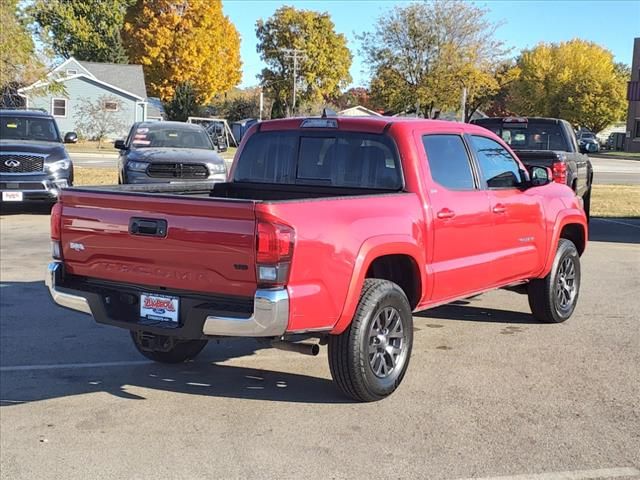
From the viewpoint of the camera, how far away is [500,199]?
6.48 metres

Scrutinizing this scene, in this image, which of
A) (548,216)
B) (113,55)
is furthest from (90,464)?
(113,55)

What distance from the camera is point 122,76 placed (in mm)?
53312

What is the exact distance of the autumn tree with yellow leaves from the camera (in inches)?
2323

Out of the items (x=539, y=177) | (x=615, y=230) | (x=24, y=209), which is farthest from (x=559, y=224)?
(x=24, y=209)

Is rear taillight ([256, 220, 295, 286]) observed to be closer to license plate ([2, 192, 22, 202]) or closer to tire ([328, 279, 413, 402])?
tire ([328, 279, 413, 402])

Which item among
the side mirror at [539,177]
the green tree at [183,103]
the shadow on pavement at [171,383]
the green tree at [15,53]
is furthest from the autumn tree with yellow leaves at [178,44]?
the shadow on pavement at [171,383]

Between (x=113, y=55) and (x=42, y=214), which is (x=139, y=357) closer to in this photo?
(x=42, y=214)

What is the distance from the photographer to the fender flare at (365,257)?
4.82 m

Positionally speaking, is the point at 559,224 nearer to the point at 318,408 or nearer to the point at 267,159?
the point at 267,159

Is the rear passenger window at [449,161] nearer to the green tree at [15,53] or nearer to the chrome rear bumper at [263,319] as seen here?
the chrome rear bumper at [263,319]

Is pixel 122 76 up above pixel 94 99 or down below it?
above

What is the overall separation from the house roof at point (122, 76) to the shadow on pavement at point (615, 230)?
135ft

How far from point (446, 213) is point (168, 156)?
9.91 m

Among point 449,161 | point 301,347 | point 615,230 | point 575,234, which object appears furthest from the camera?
point 615,230
